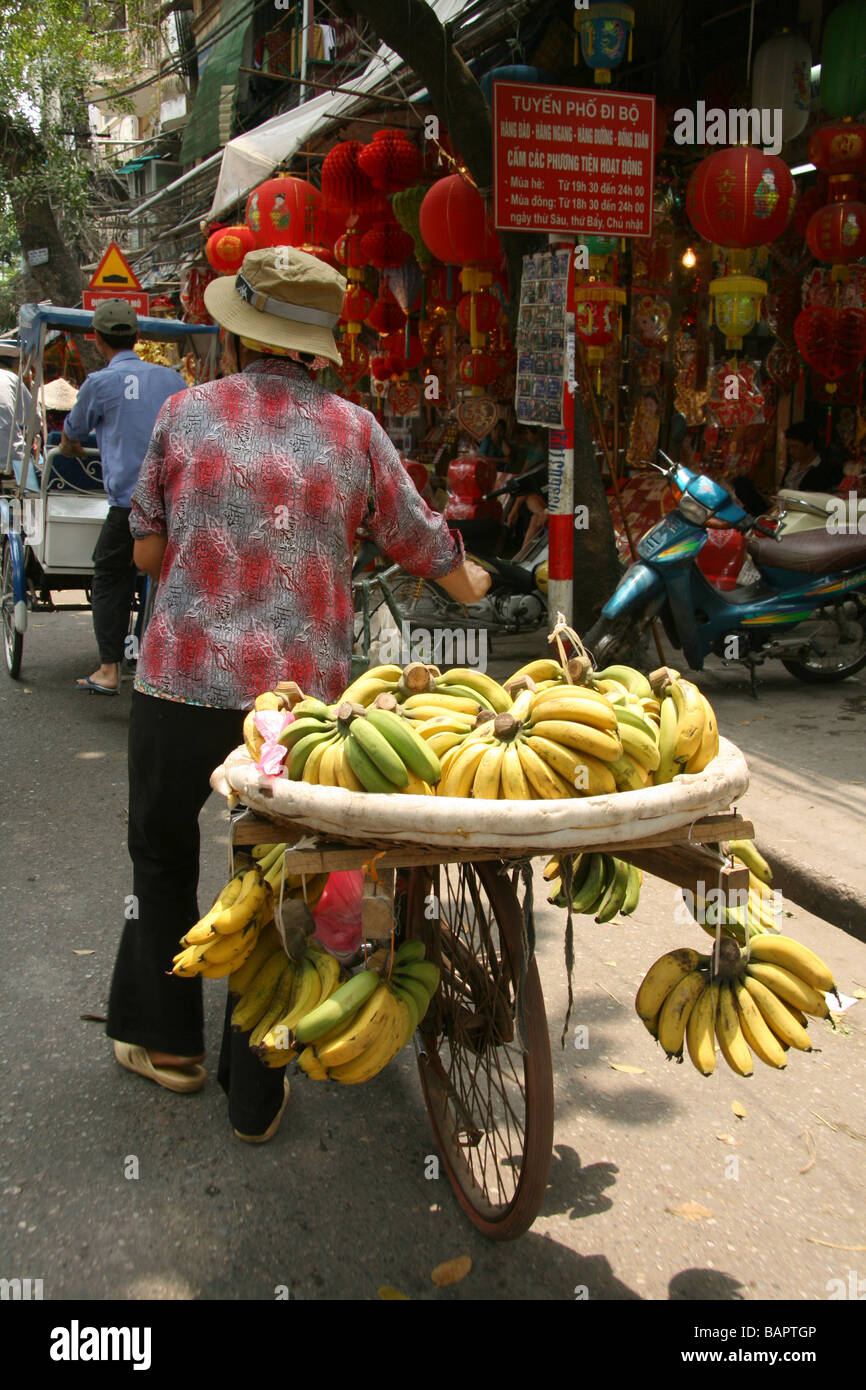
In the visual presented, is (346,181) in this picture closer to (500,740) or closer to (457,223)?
(457,223)

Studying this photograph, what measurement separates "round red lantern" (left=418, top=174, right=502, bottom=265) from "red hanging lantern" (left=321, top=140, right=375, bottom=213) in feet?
4.08

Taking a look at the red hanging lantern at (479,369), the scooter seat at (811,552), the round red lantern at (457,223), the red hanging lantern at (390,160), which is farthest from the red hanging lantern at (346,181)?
the scooter seat at (811,552)

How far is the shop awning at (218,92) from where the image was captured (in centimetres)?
1452

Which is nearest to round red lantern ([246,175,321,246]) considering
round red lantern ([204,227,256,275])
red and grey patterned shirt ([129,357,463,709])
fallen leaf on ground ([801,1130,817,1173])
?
round red lantern ([204,227,256,275])

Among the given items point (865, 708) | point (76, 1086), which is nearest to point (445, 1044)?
point (76, 1086)

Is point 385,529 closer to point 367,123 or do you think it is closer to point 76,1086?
point 76,1086

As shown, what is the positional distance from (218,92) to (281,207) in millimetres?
7913

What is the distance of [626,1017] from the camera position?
3.12 meters

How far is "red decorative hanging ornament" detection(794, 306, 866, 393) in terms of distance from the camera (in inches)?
265

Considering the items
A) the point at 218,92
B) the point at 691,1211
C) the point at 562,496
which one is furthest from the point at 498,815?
the point at 218,92

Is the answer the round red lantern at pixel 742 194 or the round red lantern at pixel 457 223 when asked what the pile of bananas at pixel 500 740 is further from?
the round red lantern at pixel 457 223

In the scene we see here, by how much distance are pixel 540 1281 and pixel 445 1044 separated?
62 cm

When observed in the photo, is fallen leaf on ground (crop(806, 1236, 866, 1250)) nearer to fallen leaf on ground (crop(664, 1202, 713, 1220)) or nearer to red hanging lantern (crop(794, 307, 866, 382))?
fallen leaf on ground (crop(664, 1202, 713, 1220))

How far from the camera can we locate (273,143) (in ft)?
30.7
